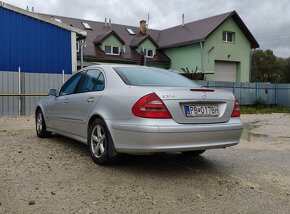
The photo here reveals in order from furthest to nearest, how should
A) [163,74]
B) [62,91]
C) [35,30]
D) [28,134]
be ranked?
[35,30] < [28,134] < [62,91] < [163,74]

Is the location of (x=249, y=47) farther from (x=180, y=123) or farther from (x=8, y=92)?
(x=180, y=123)

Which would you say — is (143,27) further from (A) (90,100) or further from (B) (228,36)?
(A) (90,100)

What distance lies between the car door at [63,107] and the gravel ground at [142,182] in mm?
468

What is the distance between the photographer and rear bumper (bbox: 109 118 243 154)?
14.8 feet

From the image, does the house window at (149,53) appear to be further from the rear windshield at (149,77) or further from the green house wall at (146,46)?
the rear windshield at (149,77)

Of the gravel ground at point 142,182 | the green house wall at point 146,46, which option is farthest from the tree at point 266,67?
the gravel ground at point 142,182

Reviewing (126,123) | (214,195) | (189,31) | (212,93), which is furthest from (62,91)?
(189,31)

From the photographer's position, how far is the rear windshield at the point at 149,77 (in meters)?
5.24

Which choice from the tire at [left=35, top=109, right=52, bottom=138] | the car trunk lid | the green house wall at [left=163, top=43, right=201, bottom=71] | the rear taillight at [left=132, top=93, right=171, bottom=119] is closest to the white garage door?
the green house wall at [left=163, top=43, right=201, bottom=71]

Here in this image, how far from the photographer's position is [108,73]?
5527 mm

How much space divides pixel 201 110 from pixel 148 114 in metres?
0.74

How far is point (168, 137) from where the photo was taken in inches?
178

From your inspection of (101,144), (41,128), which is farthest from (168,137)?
(41,128)

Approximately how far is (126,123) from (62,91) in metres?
2.71
